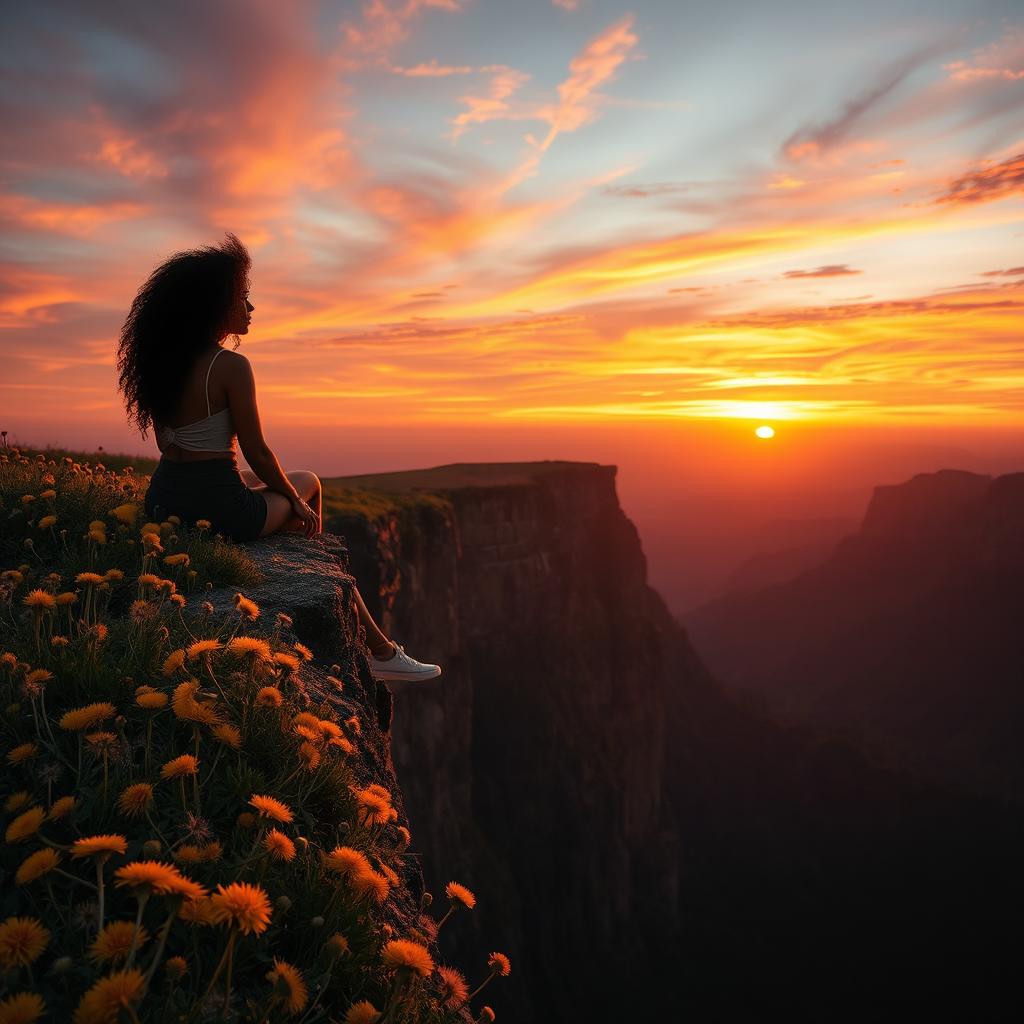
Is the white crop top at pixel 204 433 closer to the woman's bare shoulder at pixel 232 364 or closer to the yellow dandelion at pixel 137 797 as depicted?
the woman's bare shoulder at pixel 232 364

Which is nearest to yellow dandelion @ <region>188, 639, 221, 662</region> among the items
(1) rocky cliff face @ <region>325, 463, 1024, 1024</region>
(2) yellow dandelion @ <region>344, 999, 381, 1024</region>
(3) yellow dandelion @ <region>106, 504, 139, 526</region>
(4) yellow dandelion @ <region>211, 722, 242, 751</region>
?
(4) yellow dandelion @ <region>211, 722, 242, 751</region>

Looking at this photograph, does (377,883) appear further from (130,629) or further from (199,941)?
(130,629)

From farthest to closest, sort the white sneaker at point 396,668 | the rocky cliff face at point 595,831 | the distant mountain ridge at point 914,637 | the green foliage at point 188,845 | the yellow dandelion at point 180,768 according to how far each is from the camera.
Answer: the distant mountain ridge at point 914,637 → the rocky cliff face at point 595,831 → the white sneaker at point 396,668 → the yellow dandelion at point 180,768 → the green foliage at point 188,845

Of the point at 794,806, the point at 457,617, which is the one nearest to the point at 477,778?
the point at 457,617

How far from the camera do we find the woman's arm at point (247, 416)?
6.07 metres

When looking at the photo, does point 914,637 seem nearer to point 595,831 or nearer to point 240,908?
point 595,831

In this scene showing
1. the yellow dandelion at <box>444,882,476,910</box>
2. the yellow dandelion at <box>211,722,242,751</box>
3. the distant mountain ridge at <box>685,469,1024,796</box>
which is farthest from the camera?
the distant mountain ridge at <box>685,469,1024,796</box>

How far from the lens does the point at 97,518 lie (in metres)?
6.28

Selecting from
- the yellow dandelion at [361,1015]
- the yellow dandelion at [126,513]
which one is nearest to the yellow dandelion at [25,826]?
the yellow dandelion at [361,1015]

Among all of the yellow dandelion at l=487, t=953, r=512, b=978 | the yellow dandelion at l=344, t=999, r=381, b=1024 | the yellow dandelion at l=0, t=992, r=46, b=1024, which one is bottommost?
the yellow dandelion at l=487, t=953, r=512, b=978

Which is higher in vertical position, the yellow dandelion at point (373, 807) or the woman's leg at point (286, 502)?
the woman's leg at point (286, 502)

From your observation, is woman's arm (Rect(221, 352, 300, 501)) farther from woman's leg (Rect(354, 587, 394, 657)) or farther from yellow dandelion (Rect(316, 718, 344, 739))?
yellow dandelion (Rect(316, 718, 344, 739))

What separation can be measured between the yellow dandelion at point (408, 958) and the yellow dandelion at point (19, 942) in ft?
2.82

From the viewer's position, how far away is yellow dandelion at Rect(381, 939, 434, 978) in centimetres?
209
